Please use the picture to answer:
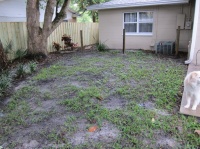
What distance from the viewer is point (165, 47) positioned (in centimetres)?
841

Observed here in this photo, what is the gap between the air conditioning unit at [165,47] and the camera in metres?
8.30

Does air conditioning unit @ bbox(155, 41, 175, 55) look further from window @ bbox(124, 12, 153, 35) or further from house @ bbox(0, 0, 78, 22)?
house @ bbox(0, 0, 78, 22)

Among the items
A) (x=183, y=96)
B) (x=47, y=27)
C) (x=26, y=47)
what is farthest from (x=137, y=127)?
(x=26, y=47)

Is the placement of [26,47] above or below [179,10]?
below

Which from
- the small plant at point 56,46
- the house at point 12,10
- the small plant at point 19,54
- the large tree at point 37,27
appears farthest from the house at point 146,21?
the small plant at point 19,54

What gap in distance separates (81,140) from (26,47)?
672 cm

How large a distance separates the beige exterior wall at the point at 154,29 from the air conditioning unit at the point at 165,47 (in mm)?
658

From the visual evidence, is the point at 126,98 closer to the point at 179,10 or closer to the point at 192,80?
the point at 192,80

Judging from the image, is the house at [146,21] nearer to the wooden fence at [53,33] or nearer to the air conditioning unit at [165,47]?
the air conditioning unit at [165,47]

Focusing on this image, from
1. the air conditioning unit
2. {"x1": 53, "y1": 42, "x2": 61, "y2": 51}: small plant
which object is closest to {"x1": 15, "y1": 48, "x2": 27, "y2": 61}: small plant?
{"x1": 53, "y1": 42, "x2": 61, "y2": 51}: small plant

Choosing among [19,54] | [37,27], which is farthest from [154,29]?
[19,54]

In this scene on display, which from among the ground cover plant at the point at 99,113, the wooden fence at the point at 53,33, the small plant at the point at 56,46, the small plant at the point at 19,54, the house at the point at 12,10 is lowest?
the ground cover plant at the point at 99,113

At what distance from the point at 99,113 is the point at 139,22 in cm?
757

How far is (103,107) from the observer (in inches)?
130
